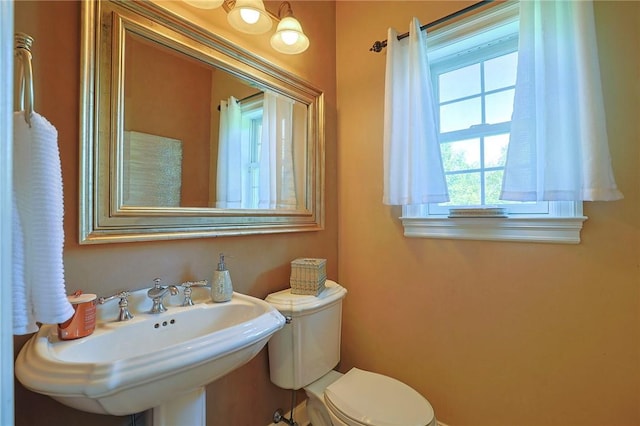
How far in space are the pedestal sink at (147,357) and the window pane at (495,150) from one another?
3.89 ft

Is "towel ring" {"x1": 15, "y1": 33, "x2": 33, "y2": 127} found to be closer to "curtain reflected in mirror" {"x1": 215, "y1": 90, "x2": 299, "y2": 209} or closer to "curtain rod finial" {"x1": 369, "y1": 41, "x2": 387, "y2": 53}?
"curtain reflected in mirror" {"x1": 215, "y1": 90, "x2": 299, "y2": 209}

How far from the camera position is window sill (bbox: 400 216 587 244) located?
3.78 feet

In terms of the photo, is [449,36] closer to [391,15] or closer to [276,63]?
[391,15]

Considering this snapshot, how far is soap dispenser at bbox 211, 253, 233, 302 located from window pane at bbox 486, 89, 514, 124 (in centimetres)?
136

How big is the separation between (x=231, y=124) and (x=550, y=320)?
1.56 meters

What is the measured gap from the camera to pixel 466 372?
1.40m

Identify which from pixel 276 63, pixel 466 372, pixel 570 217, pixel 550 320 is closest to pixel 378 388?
pixel 466 372

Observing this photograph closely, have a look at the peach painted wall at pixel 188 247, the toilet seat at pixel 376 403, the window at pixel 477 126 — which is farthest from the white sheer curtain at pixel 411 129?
the toilet seat at pixel 376 403

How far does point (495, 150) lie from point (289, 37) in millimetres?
1089

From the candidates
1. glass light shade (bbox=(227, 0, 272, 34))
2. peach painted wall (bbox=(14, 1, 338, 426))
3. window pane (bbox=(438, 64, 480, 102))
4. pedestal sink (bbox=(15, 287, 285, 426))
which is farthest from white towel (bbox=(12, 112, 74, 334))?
window pane (bbox=(438, 64, 480, 102))

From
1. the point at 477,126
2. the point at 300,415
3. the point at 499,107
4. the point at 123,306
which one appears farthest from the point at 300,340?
the point at 499,107

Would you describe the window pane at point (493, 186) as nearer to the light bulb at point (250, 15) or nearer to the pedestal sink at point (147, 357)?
the pedestal sink at point (147, 357)

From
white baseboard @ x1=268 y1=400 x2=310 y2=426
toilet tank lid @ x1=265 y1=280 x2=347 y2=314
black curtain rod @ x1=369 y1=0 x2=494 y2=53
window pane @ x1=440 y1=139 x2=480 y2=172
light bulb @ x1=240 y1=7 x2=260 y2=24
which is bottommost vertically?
white baseboard @ x1=268 y1=400 x2=310 y2=426

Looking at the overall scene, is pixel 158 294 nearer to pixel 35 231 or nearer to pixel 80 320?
pixel 80 320
